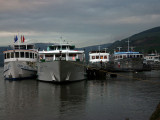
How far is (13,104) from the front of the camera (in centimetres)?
2156

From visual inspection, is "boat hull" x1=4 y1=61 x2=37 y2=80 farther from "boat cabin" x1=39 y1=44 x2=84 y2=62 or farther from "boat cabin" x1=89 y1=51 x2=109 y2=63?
"boat cabin" x1=89 y1=51 x2=109 y2=63

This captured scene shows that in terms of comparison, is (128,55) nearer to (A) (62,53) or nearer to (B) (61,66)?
(A) (62,53)

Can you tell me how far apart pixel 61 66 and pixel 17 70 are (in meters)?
14.0

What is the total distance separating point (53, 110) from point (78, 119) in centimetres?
335

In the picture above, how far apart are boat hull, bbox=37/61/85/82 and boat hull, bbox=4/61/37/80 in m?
5.95

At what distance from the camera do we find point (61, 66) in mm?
33750

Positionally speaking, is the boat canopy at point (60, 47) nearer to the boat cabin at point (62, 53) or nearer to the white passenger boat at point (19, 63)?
the boat cabin at point (62, 53)

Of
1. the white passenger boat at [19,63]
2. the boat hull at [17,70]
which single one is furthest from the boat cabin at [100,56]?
the boat hull at [17,70]

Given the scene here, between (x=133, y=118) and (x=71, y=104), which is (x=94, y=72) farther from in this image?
(x=133, y=118)

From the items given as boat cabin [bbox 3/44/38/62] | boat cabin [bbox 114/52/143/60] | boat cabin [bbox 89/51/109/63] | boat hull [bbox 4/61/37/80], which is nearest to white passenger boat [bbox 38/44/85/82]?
boat hull [bbox 4/61/37/80]

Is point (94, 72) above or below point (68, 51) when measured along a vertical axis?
below

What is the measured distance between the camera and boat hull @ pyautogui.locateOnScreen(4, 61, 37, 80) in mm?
43803

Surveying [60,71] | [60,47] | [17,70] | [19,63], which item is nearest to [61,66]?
[60,71]

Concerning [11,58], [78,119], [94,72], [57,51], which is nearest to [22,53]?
[11,58]
